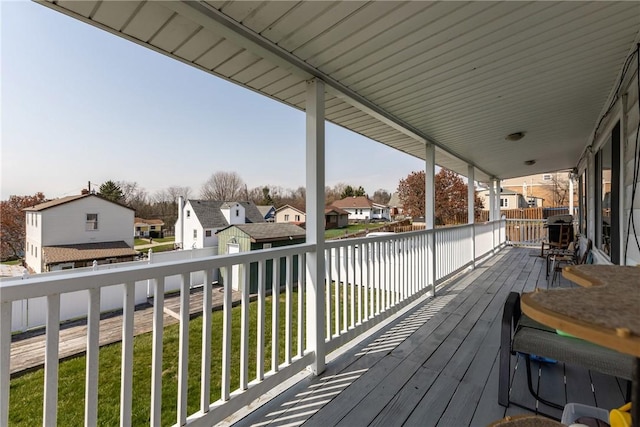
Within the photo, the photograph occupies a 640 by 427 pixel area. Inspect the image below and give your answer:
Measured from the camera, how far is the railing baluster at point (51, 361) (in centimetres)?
113

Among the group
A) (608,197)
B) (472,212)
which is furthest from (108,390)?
(472,212)

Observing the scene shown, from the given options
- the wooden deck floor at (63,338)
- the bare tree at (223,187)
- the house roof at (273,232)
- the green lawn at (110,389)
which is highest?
the bare tree at (223,187)

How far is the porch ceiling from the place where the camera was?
1629 mm

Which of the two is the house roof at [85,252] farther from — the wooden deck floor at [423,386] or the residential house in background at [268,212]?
the residential house in background at [268,212]

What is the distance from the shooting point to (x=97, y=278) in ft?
4.05

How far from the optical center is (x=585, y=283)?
0.94m

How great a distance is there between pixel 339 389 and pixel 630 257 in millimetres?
2546

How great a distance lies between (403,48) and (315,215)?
1325 millimetres

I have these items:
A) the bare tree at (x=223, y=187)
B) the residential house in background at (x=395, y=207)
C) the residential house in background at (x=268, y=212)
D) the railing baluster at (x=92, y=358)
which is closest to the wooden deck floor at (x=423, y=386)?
the railing baluster at (x=92, y=358)

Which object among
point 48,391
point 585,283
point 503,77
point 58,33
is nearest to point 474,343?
point 585,283

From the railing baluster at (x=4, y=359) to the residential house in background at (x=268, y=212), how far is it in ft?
10.6

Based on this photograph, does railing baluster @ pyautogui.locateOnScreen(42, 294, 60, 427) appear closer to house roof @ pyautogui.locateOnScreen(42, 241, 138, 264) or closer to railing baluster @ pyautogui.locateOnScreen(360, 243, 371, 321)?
house roof @ pyautogui.locateOnScreen(42, 241, 138, 264)

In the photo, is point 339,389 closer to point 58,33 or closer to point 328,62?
point 328,62

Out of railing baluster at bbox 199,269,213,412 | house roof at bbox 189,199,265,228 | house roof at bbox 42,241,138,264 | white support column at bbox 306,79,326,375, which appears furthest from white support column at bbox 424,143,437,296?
house roof at bbox 42,241,138,264
